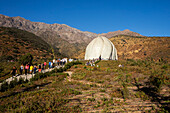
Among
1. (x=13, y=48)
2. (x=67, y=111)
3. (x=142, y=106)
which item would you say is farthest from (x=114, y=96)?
(x=13, y=48)

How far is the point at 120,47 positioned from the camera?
72.8 meters

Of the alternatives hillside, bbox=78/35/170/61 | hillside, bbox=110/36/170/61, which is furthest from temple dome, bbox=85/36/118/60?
hillside, bbox=110/36/170/61

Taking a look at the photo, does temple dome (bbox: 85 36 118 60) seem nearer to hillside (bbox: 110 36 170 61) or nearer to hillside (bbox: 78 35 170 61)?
hillside (bbox: 78 35 170 61)

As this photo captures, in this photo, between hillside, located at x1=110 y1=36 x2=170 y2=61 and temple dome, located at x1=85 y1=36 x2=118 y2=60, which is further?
hillside, located at x1=110 y1=36 x2=170 y2=61

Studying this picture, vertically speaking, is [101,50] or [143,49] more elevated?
[143,49]

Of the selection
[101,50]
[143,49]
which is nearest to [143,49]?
[143,49]

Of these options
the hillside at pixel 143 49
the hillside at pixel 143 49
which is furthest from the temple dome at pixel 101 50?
the hillside at pixel 143 49

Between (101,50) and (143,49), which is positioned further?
(143,49)

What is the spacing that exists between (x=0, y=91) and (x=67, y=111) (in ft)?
24.8

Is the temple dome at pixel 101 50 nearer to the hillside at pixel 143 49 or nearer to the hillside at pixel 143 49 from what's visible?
the hillside at pixel 143 49

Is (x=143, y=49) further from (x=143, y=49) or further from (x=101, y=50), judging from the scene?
(x=101, y=50)

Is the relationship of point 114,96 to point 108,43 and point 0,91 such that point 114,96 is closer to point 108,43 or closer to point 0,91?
point 0,91

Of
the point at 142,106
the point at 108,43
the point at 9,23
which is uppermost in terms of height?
the point at 9,23

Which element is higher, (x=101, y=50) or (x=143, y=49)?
(x=143, y=49)
